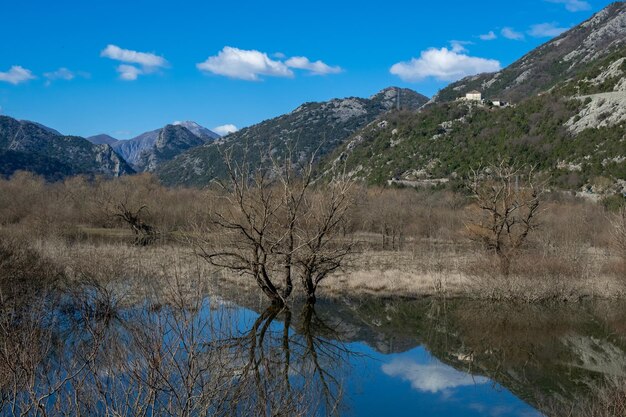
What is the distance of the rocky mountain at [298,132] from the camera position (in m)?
122

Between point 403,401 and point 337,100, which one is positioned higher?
point 337,100

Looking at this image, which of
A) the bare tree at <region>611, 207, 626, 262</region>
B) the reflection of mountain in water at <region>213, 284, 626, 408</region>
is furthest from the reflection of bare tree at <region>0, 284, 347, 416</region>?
the bare tree at <region>611, 207, 626, 262</region>

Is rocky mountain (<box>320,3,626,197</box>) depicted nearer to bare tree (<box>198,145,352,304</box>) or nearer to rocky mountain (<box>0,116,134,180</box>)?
bare tree (<box>198,145,352,304</box>)

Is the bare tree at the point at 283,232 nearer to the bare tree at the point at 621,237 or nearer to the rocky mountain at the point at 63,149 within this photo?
the bare tree at the point at 621,237

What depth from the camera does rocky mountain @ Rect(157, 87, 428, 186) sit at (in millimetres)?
121894

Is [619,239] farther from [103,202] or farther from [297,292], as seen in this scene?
[103,202]

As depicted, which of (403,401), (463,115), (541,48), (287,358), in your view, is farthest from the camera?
(541,48)

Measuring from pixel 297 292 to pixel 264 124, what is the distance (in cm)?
12642

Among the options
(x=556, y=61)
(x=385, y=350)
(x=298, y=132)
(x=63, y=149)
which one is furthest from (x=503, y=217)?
(x=63, y=149)

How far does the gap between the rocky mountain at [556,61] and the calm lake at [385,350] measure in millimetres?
77893

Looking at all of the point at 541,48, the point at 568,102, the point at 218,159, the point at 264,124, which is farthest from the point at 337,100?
the point at 568,102

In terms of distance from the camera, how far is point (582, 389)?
512 inches

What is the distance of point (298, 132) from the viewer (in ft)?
406

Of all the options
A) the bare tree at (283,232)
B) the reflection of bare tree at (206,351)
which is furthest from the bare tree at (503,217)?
the reflection of bare tree at (206,351)
